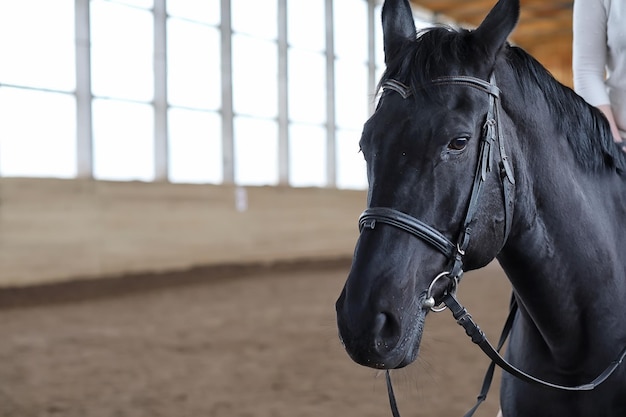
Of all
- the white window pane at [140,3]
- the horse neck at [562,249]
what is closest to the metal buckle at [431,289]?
the horse neck at [562,249]

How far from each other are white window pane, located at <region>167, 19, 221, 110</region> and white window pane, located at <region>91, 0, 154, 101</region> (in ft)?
1.20

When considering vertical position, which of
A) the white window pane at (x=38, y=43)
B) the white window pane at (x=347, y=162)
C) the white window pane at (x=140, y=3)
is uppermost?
the white window pane at (x=140, y=3)

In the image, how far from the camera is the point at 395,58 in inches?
55.6

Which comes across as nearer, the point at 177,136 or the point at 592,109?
the point at 592,109

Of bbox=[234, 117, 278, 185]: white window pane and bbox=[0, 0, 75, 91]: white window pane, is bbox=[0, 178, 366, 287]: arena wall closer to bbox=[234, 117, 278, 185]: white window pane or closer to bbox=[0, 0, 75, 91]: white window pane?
bbox=[234, 117, 278, 185]: white window pane

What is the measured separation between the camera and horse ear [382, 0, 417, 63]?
1471mm

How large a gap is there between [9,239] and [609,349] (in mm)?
6894

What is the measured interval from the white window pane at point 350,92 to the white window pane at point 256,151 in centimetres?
191

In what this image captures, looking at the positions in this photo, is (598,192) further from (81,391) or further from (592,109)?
(81,391)

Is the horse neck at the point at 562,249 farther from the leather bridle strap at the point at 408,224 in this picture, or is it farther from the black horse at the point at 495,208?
the leather bridle strap at the point at 408,224

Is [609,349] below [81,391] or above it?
above

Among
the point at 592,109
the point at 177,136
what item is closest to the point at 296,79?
the point at 177,136

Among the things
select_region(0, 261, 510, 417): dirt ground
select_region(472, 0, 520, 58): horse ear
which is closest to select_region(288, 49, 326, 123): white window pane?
select_region(0, 261, 510, 417): dirt ground

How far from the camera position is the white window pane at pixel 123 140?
8.79m
